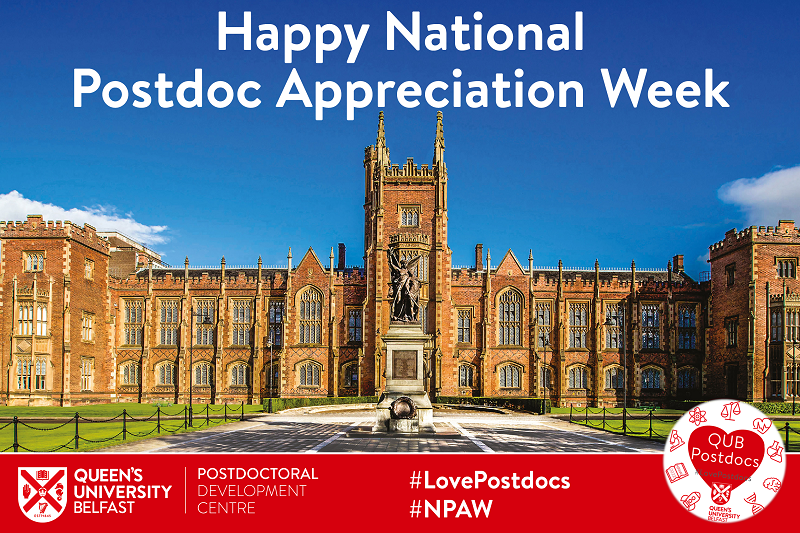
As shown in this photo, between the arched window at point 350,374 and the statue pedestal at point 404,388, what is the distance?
1238 inches

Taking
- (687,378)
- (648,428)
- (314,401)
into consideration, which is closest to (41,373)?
(314,401)

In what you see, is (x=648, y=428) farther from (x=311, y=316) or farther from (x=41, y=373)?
(x=41, y=373)

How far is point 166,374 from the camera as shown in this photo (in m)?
58.2

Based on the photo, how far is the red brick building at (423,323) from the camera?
5491 centimetres

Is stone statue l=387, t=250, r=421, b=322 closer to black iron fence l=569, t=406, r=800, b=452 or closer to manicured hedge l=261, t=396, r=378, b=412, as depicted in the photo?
black iron fence l=569, t=406, r=800, b=452

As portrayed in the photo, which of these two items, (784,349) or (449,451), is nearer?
(449,451)

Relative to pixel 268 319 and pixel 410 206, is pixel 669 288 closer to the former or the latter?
pixel 410 206

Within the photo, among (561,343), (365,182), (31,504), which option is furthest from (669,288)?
(31,504)

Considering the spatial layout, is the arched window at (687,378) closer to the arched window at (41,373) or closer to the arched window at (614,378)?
the arched window at (614,378)

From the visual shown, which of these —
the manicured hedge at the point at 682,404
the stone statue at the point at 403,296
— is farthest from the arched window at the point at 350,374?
the stone statue at the point at 403,296

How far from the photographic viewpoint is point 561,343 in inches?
2221

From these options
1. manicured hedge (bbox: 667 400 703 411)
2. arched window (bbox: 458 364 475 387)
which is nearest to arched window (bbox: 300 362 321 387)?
arched window (bbox: 458 364 475 387)

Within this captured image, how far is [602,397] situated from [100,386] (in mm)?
40911

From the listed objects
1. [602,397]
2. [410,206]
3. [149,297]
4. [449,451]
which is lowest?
[602,397]
